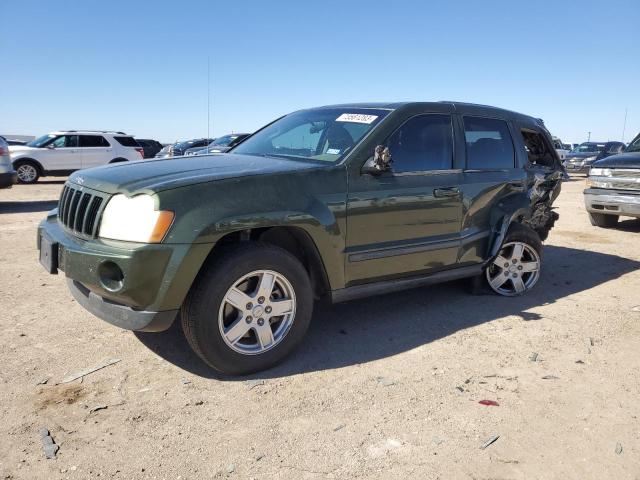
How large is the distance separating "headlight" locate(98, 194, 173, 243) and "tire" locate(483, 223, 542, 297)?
314cm

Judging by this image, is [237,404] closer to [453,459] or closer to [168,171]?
[453,459]

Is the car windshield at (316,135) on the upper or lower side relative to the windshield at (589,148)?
lower

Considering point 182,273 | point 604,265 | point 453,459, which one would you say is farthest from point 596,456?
point 604,265

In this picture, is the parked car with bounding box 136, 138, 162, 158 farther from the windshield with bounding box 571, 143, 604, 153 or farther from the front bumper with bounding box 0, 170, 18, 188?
the windshield with bounding box 571, 143, 604, 153

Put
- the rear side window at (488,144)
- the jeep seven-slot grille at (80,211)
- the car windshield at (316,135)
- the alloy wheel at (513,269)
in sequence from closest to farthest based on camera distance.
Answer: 1. the jeep seven-slot grille at (80,211)
2. the car windshield at (316,135)
3. the rear side window at (488,144)
4. the alloy wheel at (513,269)

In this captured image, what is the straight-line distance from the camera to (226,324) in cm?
327

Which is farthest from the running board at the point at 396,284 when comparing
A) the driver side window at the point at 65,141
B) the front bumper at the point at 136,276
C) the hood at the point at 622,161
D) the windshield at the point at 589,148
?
the windshield at the point at 589,148

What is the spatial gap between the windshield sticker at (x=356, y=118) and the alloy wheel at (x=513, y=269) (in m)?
1.86

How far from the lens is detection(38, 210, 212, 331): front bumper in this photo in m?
2.88

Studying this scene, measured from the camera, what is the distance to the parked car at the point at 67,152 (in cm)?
1602

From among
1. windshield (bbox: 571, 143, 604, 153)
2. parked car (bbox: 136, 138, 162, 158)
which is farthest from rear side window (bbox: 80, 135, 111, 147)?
windshield (bbox: 571, 143, 604, 153)

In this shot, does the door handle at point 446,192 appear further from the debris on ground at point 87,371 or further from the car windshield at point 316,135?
the debris on ground at point 87,371

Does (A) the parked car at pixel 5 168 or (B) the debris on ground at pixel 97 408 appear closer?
(B) the debris on ground at pixel 97 408

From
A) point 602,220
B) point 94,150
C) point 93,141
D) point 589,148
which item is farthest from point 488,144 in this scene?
point 589,148
